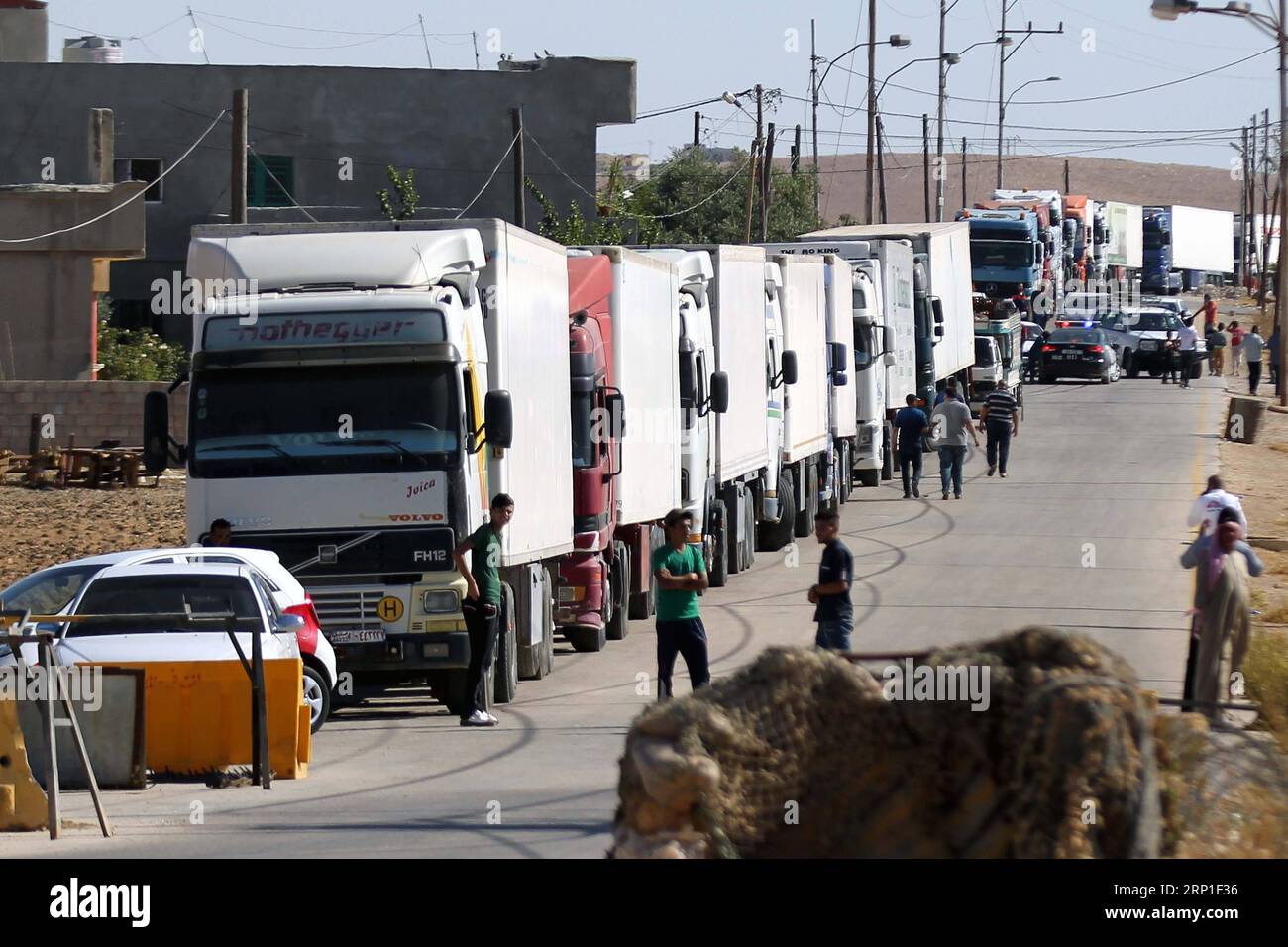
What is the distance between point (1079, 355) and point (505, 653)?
4235 cm

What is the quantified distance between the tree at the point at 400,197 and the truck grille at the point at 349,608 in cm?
3378

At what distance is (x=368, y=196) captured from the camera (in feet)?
167

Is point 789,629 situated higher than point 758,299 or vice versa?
point 758,299

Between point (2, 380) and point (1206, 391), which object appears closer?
point (2, 380)

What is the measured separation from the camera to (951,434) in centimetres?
3081

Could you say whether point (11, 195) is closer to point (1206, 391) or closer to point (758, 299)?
point (758, 299)

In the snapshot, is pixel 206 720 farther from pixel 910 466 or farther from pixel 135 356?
pixel 135 356

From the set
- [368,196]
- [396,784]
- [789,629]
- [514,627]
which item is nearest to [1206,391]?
[368,196]

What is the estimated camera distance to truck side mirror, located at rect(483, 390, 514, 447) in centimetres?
1449

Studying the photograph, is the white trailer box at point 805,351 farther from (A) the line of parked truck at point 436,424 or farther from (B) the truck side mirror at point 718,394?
(A) the line of parked truck at point 436,424

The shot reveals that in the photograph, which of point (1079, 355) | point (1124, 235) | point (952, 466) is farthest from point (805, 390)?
point (1124, 235)

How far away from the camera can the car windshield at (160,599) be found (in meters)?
13.3

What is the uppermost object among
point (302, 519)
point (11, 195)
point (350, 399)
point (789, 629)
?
point (11, 195)
